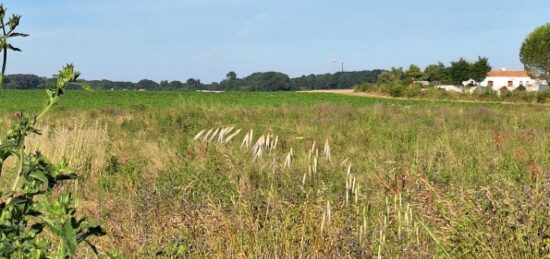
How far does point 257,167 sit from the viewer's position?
20.9 feet

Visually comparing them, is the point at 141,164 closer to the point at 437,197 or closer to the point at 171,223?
the point at 171,223

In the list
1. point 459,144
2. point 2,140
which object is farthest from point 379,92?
point 2,140

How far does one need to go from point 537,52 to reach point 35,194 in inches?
2844

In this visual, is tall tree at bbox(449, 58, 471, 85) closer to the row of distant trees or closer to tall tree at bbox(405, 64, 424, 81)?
the row of distant trees

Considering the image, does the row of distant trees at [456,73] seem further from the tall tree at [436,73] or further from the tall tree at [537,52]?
the tall tree at [537,52]

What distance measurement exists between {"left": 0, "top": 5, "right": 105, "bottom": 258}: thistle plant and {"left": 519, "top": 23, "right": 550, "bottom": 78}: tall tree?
234ft

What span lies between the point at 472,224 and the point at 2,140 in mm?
2312

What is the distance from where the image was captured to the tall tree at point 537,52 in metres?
65.8

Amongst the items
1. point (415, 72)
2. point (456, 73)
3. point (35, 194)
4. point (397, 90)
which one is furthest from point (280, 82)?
point (35, 194)

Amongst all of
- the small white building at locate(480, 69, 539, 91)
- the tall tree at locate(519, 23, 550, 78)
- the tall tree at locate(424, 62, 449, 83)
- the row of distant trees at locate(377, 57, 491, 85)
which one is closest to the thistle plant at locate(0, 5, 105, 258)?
the tall tree at locate(519, 23, 550, 78)

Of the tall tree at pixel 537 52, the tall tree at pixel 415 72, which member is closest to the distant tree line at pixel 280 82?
the tall tree at pixel 415 72

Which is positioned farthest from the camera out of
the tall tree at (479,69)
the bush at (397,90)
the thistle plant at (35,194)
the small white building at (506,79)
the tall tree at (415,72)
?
the tall tree at (415,72)

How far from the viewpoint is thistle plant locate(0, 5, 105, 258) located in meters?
1.25

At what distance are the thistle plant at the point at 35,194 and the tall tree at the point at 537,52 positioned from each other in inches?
2808
